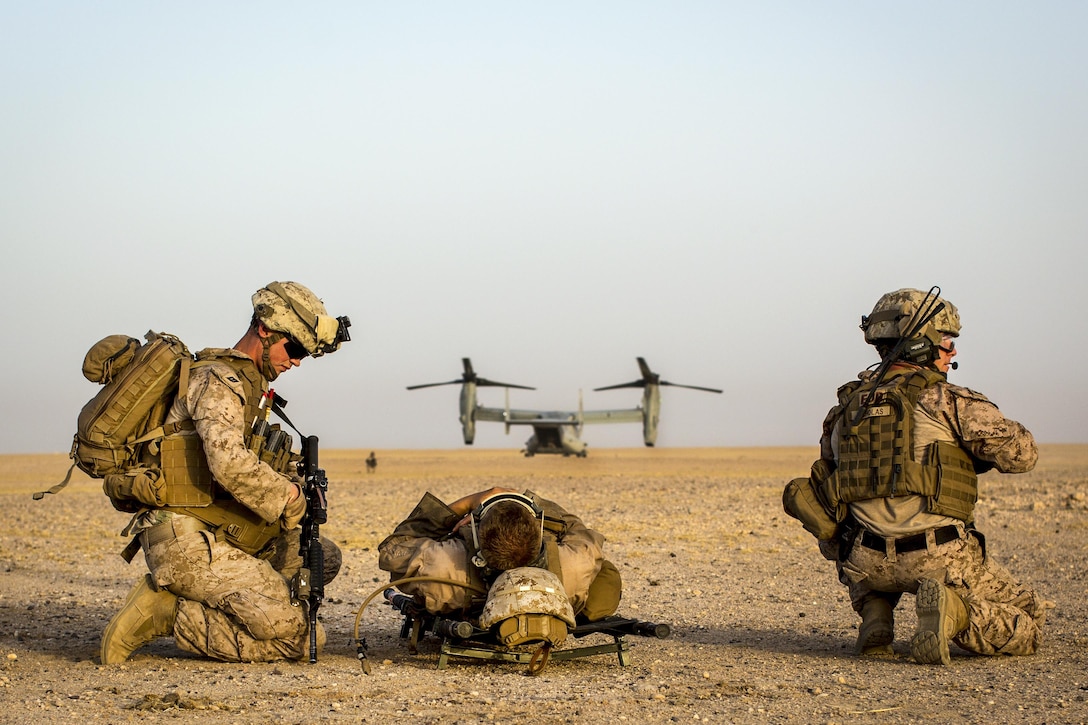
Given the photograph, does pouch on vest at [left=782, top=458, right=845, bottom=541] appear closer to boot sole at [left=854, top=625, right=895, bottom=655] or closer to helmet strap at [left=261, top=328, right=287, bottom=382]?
boot sole at [left=854, top=625, right=895, bottom=655]

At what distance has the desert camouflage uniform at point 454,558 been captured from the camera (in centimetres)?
680

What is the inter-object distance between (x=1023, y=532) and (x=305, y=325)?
37.4 feet

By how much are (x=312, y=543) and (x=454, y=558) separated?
0.91 meters

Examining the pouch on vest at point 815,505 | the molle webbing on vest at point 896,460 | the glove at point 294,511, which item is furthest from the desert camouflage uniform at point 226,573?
the molle webbing on vest at point 896,460

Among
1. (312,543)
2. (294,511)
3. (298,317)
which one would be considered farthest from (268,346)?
(312,543)

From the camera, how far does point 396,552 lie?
7.01m

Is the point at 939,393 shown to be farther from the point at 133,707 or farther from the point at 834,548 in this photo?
the point at 133,707

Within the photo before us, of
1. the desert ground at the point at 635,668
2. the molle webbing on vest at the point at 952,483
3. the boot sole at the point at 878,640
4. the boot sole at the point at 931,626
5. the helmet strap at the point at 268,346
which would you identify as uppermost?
the helmet strap at the point at 268,346

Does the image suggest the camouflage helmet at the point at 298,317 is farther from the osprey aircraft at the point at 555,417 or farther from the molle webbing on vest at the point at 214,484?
the osprey aircraft at the point at 555,417

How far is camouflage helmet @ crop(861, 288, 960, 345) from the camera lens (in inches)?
288

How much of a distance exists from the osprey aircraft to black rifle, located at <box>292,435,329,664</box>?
45.5m

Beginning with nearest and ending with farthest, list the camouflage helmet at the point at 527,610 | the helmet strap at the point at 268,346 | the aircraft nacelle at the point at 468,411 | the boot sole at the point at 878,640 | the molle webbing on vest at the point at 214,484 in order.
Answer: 1. the camouflage helmet at the point at 527,610
2. the molle webbing on vest at the point at 214,484
3. the boot sole at the point at 878,640
4. the helmet strap at the point at 268,346
5. the aircraft nacelle at the point at 468,411

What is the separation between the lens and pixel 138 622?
6.90 m

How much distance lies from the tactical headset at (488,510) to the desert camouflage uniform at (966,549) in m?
2.05
